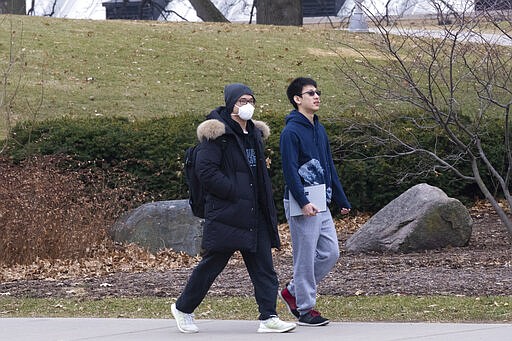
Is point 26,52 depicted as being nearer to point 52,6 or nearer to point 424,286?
point 424,286

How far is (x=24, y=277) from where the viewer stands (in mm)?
11891

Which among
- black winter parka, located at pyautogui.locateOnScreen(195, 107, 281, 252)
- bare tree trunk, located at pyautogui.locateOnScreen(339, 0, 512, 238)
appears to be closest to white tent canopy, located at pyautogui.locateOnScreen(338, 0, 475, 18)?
bare tree trunk, located at pyautogui.locateOnScreen(339, 0, 512, 238)

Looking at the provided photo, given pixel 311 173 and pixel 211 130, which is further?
pixel 311 173

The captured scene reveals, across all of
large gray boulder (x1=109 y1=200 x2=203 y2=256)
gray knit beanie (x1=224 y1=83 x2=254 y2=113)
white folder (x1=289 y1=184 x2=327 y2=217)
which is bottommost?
large gray boulder (x1=109 y1=200 x2=203 y2=256)

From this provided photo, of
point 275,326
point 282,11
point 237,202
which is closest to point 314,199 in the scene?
point 237,202

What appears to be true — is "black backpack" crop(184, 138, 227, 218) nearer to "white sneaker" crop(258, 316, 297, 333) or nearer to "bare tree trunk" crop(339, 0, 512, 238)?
"white sneaker" crop(258, 316, 297, 333)

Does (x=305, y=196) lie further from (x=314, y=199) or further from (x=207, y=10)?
(x=207, y=10)

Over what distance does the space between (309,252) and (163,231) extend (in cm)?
638

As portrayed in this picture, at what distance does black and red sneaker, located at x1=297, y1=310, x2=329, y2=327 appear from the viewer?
25.7ft

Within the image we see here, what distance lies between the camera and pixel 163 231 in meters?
13.9

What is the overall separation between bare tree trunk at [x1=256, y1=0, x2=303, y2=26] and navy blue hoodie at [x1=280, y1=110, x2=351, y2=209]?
25.0 metres

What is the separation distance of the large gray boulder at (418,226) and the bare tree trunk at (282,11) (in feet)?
65.2

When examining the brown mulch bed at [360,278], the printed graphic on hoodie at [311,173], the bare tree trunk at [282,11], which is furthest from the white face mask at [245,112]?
the bare tree trunk at [282,11]

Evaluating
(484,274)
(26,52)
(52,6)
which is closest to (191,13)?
(52,6)
